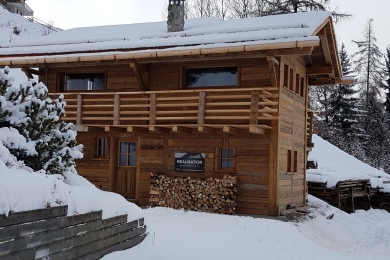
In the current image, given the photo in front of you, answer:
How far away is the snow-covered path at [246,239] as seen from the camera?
8985mm

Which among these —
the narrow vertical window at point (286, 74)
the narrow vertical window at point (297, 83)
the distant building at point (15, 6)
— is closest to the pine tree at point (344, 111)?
the narrow vertical window at point (297, 83)

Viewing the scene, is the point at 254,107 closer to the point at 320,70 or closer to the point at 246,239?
the point at 246,239

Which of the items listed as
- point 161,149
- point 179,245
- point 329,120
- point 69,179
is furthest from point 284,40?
point 329,120

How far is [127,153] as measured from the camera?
16.7 meters

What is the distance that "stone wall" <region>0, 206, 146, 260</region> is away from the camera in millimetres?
4879

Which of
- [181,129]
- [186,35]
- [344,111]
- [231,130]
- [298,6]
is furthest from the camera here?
[344,111]

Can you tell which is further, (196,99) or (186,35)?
(186,35)

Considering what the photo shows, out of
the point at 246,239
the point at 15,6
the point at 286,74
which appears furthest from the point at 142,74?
the point at 15,6

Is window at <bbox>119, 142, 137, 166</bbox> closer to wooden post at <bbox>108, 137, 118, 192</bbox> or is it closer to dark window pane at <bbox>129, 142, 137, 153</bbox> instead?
dark window pane at <bbox>129, 142, 137, 153</bbox>

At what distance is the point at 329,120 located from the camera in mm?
42594

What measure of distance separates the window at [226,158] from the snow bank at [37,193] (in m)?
7.35

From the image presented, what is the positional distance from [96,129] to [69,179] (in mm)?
8089

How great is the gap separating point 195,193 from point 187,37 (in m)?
5.17

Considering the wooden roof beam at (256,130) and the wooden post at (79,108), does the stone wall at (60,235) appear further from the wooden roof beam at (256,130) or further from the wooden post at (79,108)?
the wooden post at (79,108)
